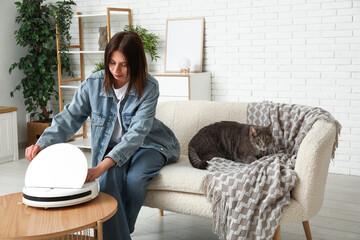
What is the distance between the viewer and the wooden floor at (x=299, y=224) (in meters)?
2.55

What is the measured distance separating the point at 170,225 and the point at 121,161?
0.92 metres

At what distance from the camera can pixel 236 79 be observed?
4293mm

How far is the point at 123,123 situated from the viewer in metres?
2.23

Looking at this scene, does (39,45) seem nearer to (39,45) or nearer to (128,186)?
(39,45)

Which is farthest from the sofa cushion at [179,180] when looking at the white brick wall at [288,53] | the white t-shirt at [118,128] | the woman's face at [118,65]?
the white brick wall at [288,53]

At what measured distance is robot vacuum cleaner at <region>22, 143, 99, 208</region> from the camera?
1625mm

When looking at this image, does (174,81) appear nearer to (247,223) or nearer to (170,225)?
(170,225)

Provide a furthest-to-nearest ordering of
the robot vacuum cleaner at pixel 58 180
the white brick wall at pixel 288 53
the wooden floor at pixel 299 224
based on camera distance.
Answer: the white brick wall at pixel 288 53 → the wooden floor at pixel 299 224 → the robot vacuum cleaner at pixel 58 180

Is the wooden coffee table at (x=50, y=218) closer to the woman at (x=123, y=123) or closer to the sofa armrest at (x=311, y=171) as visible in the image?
the woman at (x=123, y=123)

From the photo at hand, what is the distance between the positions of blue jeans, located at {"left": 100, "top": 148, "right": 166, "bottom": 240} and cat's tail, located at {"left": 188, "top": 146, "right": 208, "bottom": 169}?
0.16 m

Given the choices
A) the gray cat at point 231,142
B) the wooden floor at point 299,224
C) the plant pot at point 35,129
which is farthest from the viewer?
the plant pot at point 35,129

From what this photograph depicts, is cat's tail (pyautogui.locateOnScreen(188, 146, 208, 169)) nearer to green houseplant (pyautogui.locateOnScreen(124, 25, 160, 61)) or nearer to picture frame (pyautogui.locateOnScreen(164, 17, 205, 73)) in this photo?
picture frame (pyautogui.locateOnScreen(164, 17, 205, 73))

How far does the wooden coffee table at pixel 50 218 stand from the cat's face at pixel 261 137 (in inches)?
37.3

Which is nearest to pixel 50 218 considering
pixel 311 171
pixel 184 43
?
pixel 311 171
